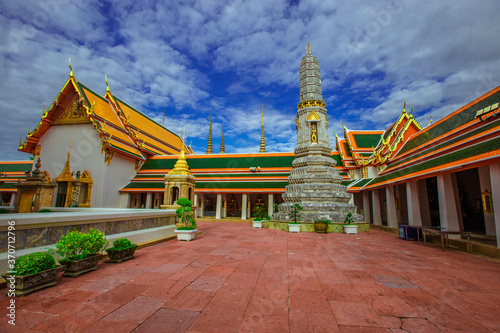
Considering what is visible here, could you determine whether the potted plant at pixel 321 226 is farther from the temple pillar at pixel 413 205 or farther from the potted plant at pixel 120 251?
the potted plant at pixel 120 251

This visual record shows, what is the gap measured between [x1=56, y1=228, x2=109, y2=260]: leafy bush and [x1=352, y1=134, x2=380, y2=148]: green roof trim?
63.0ft

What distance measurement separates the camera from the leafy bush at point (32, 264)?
3.47m

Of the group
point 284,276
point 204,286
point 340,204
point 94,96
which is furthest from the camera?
point 94,96

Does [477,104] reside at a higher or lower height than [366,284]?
higher

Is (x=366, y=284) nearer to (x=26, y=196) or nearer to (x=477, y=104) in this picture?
(x=477, y=104)

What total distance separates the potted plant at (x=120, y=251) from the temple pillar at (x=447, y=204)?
1043 centimetres

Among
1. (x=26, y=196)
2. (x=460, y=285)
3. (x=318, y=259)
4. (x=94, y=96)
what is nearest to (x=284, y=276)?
(x=318, y=259)

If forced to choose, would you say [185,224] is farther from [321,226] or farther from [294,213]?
[321,226]

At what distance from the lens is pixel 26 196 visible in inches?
429

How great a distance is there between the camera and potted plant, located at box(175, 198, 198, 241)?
8391 mm

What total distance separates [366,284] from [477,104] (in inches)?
389

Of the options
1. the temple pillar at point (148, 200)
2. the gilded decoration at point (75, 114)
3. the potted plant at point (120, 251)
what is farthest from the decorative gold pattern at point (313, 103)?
the gilded decoration at point (75, 114)

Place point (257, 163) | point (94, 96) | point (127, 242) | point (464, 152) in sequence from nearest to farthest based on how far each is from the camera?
point (127, 242) < point (464, 152) < point (94, 96) < point (257, 163)

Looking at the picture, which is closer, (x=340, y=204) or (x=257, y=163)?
(x=340, y=204)
